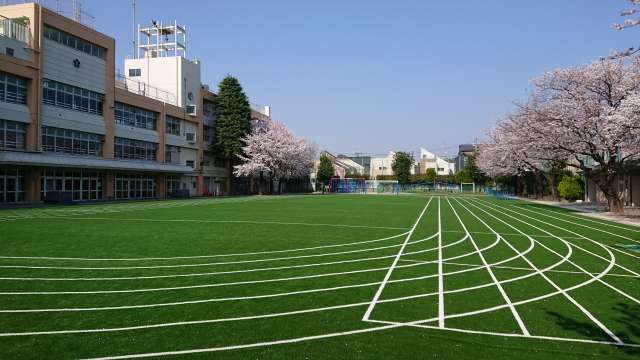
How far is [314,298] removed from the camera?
7.01m

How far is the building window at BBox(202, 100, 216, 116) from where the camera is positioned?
2240 inches

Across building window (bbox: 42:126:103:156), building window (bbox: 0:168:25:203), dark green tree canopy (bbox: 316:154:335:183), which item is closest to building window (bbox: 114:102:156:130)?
building window (bbox: 42:126:103:156)

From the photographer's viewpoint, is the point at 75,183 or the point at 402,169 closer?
the point at 75,183

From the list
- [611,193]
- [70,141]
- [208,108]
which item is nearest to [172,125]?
[208,108]

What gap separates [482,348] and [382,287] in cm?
289

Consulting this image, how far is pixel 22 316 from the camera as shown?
600 cm

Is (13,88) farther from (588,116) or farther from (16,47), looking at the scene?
(588,116)

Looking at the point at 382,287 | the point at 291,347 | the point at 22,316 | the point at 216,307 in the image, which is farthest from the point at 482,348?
the point at 22,316

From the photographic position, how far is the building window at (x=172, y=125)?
48031 mm

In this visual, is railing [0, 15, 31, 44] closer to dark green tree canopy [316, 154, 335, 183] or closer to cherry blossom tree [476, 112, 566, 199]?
cherry blossom tree [476, 112, 566, 199]

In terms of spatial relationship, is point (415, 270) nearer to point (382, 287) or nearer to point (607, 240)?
point (382, 287)

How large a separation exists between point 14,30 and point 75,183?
37.1 ft

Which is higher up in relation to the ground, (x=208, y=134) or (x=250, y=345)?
(x=208, y=134)

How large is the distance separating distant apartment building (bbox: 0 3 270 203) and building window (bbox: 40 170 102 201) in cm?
7
